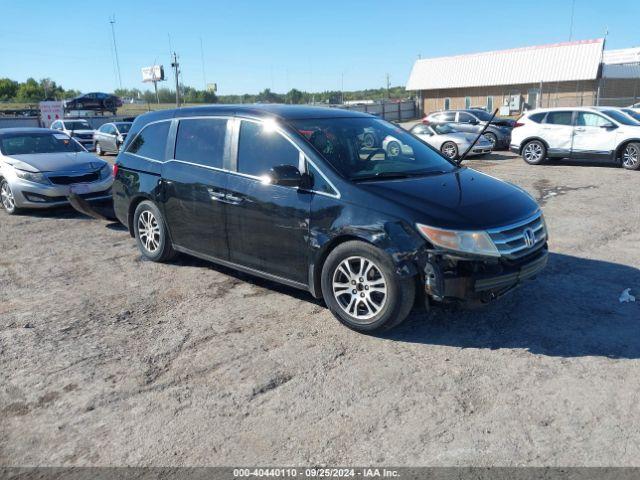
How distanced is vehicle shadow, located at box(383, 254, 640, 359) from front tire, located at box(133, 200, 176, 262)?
9.89 ft

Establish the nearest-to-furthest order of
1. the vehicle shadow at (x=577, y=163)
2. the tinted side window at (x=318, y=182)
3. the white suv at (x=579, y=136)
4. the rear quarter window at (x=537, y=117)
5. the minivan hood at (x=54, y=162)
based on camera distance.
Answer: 1. the tinted side window at (x=318, y=182)
2. the minivan hood at (x=54, y=162)
3. the white suv at (x=579, y=136)
4. the vehicle shadow at (x=577, y=163)
5. the rear quarter window at (x=537, y=117)

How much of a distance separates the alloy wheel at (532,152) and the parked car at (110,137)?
1492 centimetres

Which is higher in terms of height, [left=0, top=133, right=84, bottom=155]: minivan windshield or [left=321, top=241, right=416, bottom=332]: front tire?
[left=0, top=133, right=84, bottom=155]: minivan windshield

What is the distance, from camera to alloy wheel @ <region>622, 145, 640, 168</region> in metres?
13.6

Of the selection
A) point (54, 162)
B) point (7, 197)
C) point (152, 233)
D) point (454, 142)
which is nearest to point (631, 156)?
point (454, 142)

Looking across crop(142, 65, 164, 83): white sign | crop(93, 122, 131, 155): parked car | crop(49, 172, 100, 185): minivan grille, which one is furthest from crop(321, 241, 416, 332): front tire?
crop(142, 65, 164, 83): white sign

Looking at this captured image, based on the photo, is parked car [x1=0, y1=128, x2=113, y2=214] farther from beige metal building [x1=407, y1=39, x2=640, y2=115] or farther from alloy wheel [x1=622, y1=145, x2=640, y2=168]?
beige metal building [x1=407, y1=39, x2=640, y2=115]

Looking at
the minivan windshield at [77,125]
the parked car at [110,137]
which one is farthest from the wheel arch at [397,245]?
the minivan windshield at [77,125]

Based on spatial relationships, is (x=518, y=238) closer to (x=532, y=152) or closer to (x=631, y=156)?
(x=631, y=156)

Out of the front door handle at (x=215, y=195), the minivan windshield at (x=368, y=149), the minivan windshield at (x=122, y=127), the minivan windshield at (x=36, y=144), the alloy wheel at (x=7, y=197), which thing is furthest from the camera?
the minivan windshield at (x=122, y=127)

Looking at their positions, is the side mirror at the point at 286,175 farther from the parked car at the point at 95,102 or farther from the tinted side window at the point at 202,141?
the parked car at the point at 95,102

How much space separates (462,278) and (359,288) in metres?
0.82

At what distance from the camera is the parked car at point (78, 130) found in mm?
23170

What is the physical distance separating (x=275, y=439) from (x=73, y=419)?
4.16 ft
